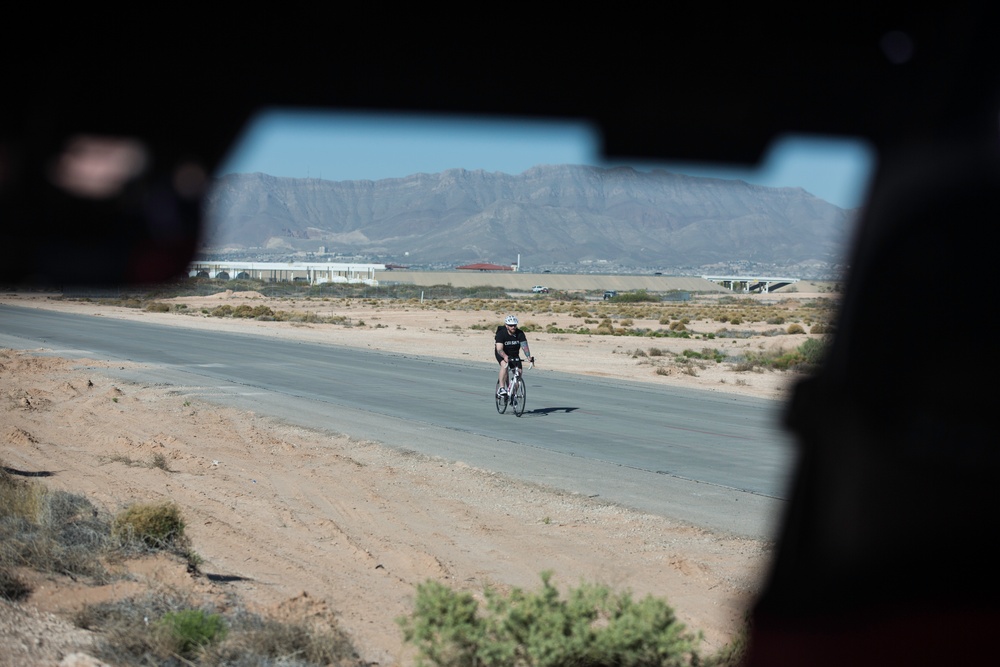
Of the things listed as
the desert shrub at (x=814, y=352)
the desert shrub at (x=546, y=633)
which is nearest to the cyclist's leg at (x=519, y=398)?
the desert shrub at (x=814, y=352)

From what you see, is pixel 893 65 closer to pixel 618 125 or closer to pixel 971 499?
pixel 618 125

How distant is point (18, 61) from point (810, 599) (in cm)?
436

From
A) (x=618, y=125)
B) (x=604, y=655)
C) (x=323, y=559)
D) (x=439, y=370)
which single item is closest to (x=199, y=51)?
(x=618, y=125)

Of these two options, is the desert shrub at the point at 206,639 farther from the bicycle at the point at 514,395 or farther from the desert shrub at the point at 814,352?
the bicycle at the point at 514,395

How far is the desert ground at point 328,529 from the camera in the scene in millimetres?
8023

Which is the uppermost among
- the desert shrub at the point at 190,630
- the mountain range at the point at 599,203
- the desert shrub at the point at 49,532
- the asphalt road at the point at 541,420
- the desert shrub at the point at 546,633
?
the mountain range at the point at 599,203

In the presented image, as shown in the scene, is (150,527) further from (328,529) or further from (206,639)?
(206,639)

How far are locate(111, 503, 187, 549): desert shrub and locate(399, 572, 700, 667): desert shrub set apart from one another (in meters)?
3.96

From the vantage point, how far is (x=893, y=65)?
481 centimetres

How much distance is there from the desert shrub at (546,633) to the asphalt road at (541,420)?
16.8ft

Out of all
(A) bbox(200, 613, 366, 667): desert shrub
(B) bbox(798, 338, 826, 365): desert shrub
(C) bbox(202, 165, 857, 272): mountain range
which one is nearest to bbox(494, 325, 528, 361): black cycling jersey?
(C) bbox(202, 165, 857, 272): mountain range

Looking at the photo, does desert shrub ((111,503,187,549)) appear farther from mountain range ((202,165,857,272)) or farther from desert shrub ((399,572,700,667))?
desert shrub ((399,572,700,667))

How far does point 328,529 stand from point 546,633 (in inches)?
196

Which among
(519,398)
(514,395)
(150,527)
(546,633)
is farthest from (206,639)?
(519,398)
